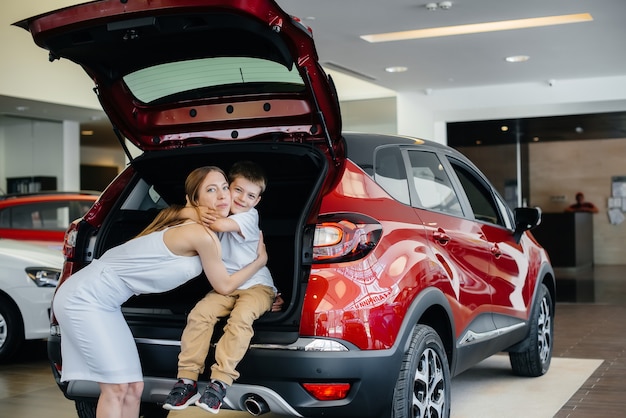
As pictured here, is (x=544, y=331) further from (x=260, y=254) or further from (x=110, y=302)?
(x=110, y=302)

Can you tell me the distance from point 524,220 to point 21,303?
375 cm

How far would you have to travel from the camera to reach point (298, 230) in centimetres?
337

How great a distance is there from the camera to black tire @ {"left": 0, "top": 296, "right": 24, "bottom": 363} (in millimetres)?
6441

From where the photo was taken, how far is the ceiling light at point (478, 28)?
885 centimetres

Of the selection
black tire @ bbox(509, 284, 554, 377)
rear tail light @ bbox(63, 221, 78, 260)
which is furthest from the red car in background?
black tire @ bbox(509, 284, 554, 377)

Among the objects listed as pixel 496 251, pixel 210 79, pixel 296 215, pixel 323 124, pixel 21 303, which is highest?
pixel 210 79

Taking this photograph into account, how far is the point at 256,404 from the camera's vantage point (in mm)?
3305

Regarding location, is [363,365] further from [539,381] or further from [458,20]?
[458,20]

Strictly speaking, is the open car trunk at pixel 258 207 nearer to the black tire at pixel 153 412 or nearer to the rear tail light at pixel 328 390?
the rear tail light at pixel 328 390

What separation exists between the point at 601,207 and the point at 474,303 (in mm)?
18082

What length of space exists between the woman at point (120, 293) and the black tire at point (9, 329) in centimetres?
314

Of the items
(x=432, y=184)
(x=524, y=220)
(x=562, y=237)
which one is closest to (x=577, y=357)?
(x=524, y=220)

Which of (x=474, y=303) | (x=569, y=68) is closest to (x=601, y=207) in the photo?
(x=569, y=68)

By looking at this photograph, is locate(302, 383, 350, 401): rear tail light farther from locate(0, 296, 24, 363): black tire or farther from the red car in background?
the red car in background
